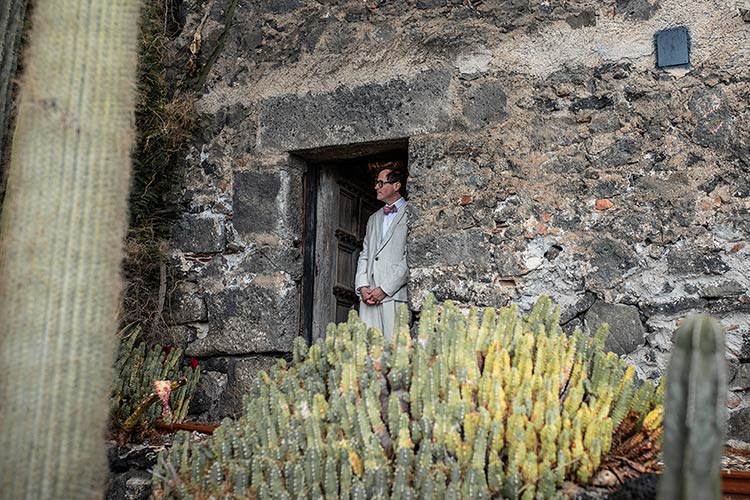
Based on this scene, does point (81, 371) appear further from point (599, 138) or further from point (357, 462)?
point (599, 138)

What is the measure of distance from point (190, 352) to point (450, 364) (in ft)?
9.25

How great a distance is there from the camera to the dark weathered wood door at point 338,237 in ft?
18.4

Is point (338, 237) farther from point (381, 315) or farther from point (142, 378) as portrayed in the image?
point (142, 378)

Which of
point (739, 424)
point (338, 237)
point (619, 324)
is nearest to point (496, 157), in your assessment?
point (619, 324)

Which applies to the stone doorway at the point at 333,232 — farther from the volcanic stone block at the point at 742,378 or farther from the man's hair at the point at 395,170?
the volcanic stone block at the point at 742,378

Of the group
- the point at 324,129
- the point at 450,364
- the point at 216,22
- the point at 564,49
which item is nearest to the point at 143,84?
the point at 216,22

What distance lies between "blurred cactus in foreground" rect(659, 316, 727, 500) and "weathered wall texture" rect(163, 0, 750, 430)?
242 centimetres

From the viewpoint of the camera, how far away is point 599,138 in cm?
465

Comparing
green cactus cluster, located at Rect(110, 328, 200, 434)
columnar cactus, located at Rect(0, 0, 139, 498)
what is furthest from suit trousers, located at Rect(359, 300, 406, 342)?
columnar cactus, located at Rect(0, 0, 139, 498)

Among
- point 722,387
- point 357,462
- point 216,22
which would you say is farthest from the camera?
point 216,22

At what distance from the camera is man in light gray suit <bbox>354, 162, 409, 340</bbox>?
5.25m

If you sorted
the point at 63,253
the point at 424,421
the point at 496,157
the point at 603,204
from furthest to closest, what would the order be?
the point at 496,157
the point at 603,204
the point at 424,421
the point at 63,253

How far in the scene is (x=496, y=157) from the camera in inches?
190

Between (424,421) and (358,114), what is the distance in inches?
110
